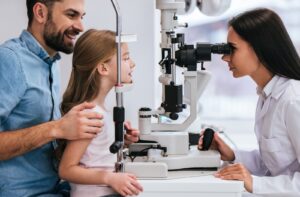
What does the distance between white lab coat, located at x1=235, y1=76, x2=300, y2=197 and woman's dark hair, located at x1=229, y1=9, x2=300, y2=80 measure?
0.13 feet

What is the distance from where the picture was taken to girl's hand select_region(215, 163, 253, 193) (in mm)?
1548

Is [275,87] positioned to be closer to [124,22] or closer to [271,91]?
[271,91]

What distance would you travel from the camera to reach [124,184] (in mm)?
1481

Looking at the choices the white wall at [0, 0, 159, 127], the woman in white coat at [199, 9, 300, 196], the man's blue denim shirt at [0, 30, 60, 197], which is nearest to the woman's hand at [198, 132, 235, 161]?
the woman in white coat at [199, 9, 300, 196]

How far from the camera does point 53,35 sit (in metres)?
1.78

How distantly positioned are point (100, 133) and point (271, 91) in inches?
23.1

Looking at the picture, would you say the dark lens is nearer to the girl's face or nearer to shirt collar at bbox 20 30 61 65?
the girl's face

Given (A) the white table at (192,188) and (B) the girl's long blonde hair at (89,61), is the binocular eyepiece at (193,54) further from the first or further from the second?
(A) the white table at (192,188)

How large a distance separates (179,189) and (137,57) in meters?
1.29

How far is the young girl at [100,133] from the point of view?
1511mm

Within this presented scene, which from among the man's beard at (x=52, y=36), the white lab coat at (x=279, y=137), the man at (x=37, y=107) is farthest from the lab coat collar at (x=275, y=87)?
the man's beard at (x=52, y=36)

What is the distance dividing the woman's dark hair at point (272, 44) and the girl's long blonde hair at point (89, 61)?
450mm

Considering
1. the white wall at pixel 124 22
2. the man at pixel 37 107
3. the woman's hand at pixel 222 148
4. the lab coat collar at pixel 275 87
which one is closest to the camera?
the man at pixel 37 107

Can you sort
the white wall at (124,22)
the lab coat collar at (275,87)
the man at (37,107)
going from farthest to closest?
the white wall at (124,22)
the lab coat collar at (275,87)
the man at (37,107)
